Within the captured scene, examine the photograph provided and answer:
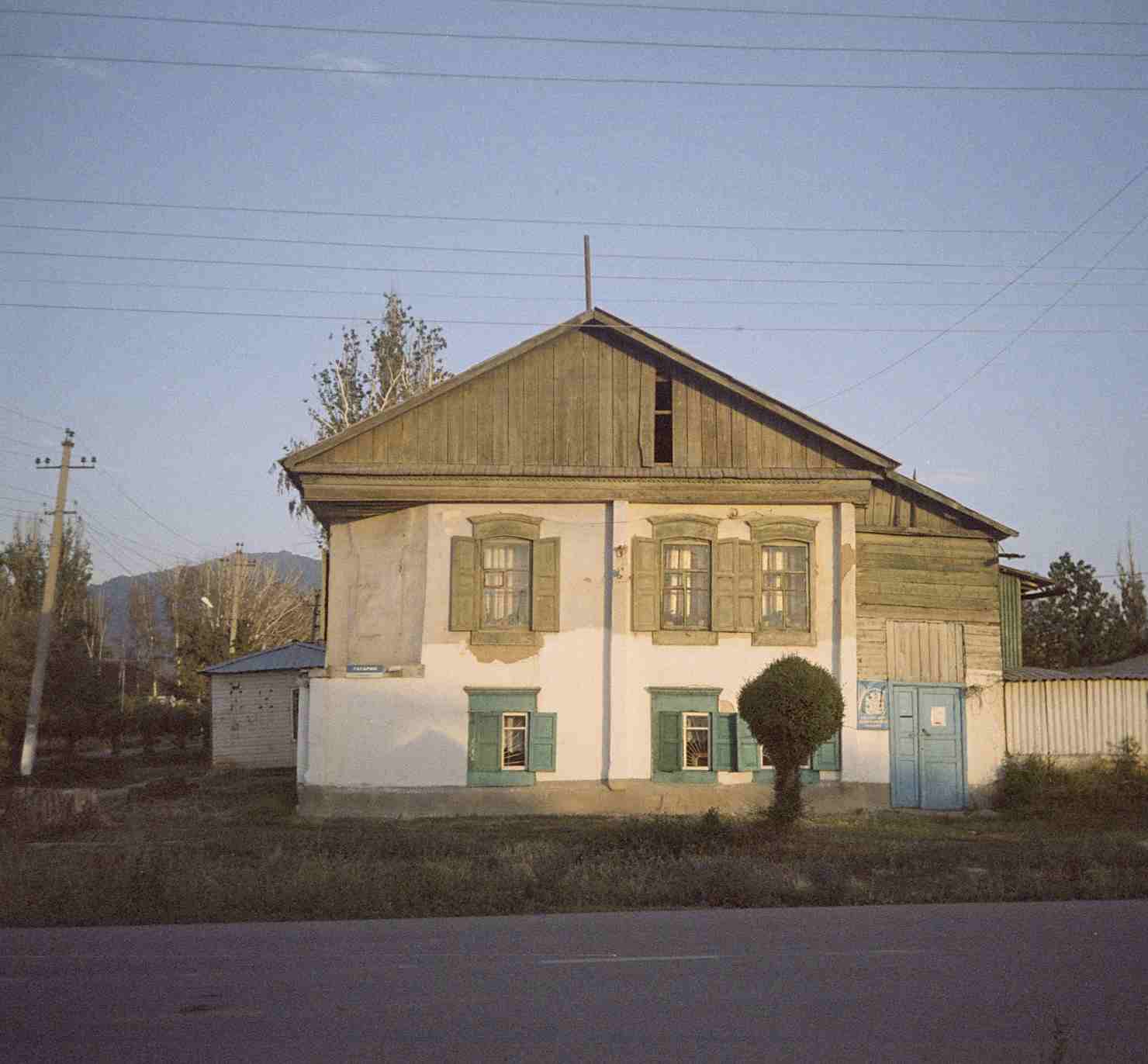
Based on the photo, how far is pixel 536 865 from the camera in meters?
14.6

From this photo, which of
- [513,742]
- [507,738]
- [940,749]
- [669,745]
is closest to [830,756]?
[940,749]

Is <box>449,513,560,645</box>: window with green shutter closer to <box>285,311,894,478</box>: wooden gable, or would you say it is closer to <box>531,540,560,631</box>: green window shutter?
<box>531,540,560,631</box>: green window shutter

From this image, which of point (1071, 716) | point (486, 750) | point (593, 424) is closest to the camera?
point (486, 750)

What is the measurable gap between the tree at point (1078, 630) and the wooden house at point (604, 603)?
18338mm

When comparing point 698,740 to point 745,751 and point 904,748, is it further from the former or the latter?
point 904,748

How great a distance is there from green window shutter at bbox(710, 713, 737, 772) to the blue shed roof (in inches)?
615

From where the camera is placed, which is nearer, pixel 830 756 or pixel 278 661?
pixel 830 756

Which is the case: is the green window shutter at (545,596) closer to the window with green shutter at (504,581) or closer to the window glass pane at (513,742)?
the window with green shutter at (504,581)

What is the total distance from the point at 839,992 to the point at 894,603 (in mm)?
15196

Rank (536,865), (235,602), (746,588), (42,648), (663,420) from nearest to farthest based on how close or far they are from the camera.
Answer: (536,865)
(746,588)
(663,420)
(42,648)
(235,602)

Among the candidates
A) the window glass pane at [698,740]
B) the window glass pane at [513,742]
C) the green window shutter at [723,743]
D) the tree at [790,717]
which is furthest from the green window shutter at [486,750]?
the tree at [790,717]

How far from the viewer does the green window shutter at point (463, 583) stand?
70.6ft

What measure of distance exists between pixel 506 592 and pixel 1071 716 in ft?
35.0

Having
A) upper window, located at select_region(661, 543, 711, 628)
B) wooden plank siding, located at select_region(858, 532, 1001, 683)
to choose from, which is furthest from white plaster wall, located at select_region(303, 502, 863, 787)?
wooden plank siding, located at select_region(858, 532, 1001, 683)
